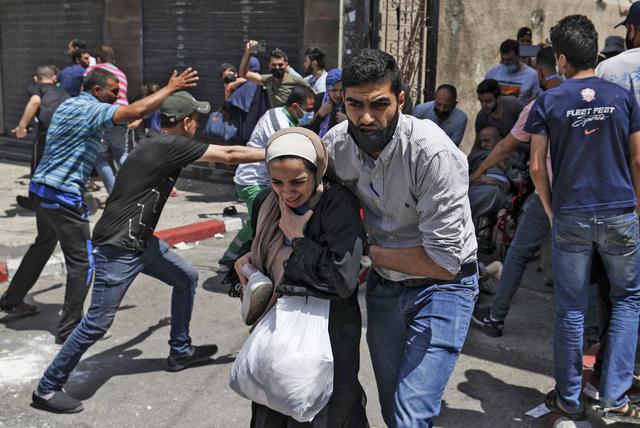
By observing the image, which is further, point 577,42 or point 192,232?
point 192,232

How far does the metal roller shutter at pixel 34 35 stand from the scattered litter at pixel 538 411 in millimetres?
11011

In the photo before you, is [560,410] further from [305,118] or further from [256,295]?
[305,118]

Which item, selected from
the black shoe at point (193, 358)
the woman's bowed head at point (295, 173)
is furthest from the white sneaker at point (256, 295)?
the black shoe at point (193, 358)

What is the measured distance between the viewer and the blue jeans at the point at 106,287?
14.7 feet

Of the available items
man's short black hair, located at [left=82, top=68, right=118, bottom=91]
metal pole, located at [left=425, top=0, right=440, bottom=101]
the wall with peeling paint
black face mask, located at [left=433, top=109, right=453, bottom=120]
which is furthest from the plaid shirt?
the wall with peeling paint

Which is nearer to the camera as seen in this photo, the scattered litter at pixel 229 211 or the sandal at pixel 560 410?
the sandal at pixel 560 410

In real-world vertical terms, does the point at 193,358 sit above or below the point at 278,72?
below

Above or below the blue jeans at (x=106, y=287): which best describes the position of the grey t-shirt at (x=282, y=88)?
above

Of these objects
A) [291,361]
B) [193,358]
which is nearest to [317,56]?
[193,358]

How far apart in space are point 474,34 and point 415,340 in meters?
8.98

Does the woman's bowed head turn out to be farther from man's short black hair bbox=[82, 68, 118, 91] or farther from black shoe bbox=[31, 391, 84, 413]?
man's short black hair bbox=[82, 68, 118, 91]

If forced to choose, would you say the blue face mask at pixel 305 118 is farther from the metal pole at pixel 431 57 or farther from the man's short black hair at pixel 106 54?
the man's short black hair at pixel 106 54

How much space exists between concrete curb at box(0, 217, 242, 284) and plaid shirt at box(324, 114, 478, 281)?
4.85m

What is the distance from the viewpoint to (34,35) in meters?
14.8
